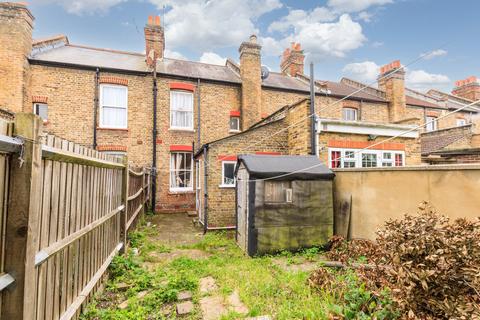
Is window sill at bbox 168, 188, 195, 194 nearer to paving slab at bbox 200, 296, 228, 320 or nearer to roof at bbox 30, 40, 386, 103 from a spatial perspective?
roof at bbox 30, 40, 386, 103

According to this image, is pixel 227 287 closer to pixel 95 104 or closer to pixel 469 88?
pixel 95 104

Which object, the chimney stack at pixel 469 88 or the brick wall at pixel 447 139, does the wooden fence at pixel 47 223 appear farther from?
the chimney stack at pixel 469 88

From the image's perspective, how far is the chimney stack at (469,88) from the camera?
22297 mm

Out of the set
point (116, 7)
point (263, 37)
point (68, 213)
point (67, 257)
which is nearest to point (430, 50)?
point (68, 213)

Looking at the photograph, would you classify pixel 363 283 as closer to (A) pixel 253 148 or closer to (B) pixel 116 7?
(A) pixel 253 148

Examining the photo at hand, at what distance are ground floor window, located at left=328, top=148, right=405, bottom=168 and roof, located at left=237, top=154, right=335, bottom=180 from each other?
2408 millimetres

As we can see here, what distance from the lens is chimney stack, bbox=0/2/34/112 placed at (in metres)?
10.6

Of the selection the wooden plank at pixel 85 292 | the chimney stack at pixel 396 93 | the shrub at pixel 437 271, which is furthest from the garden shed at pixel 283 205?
the chimney stack at pixel 396 93

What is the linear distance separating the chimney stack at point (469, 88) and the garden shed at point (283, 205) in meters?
25.9

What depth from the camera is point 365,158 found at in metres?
9.17

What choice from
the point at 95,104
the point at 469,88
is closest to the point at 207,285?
the point at 95,104

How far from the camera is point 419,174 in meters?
5.00

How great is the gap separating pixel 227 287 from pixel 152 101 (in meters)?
11.1

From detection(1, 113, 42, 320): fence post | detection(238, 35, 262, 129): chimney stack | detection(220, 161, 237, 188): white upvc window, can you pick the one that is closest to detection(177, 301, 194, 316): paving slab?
detection(1, 113, 42, 320): fence post
